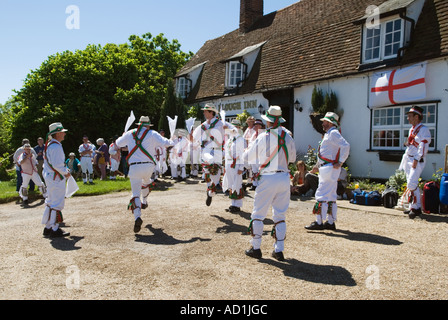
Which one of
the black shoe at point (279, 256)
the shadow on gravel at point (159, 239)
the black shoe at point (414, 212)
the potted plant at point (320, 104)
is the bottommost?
the shadow on gravel at point (159, 239)

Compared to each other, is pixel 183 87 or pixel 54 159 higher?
pixel 183 87

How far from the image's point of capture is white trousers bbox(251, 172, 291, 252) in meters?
5.20

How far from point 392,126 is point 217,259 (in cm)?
966

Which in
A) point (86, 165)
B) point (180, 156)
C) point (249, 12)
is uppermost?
point (249, 12)

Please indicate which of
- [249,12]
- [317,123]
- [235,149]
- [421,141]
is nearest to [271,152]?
[235,149]

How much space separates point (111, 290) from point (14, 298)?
99 centimetres

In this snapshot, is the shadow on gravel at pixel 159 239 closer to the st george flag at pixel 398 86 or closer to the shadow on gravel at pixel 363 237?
the shadow on gravel at pixel 363 237

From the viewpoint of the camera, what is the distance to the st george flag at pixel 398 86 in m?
11.4

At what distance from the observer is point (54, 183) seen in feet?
22.7

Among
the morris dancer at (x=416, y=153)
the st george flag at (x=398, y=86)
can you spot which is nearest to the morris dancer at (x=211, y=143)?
the morris dancer at (x=416, y=153)

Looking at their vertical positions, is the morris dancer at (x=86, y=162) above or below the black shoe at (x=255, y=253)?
above

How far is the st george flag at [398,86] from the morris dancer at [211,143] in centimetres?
660

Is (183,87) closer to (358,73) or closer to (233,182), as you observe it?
(358,73)

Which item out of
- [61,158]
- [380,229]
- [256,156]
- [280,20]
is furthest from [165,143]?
[280,20]
